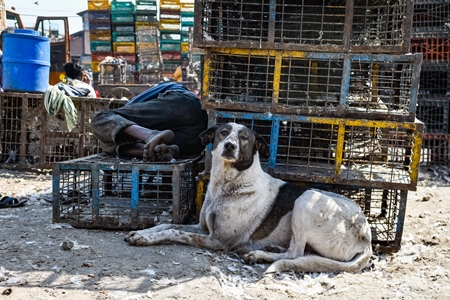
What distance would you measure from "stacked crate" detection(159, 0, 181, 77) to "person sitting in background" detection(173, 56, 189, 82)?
35 cm

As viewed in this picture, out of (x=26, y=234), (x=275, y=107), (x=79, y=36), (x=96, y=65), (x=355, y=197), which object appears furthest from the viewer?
(x=79, y=36)

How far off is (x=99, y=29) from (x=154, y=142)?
1741 cm

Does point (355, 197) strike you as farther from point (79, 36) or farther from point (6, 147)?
point (79, 36)

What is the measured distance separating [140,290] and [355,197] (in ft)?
10.7

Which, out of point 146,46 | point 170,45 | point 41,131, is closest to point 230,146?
point 41,131

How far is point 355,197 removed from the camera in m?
5.73

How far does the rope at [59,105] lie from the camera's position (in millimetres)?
7895

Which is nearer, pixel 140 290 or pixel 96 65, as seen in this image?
pixel 140 290

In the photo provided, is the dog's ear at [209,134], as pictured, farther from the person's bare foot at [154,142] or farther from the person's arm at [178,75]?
the person's arm at [178,75]

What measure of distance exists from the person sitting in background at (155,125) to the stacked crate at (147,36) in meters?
14.9

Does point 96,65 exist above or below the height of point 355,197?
above

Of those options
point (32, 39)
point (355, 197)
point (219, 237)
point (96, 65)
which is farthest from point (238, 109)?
point (96, 65)

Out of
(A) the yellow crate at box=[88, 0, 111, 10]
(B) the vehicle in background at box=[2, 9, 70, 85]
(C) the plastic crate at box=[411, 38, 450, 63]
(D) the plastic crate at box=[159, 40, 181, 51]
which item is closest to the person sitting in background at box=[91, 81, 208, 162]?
(C) the plastic crate at box=[411, 38, 450, 63]

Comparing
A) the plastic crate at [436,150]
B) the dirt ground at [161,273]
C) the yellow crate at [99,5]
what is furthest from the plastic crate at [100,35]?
the dirt ground at [161,273]
